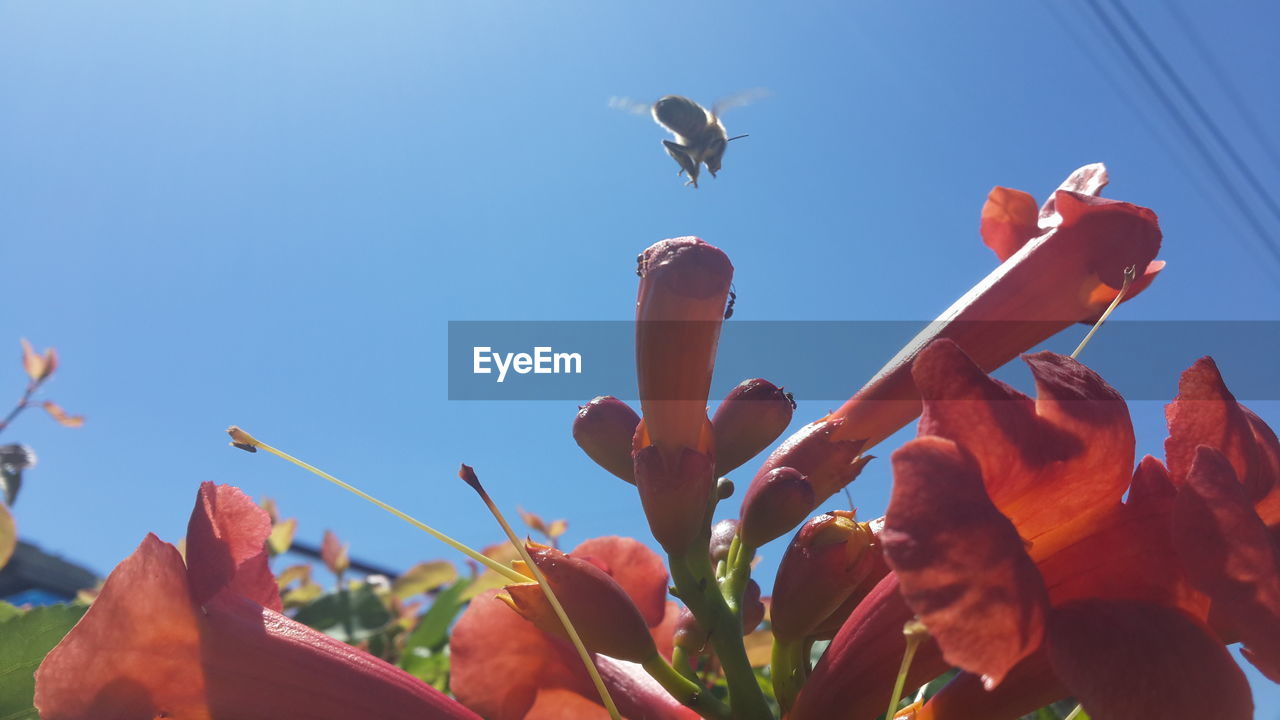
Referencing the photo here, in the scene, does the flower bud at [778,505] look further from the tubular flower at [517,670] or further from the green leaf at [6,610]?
the green leaf at [6,610]

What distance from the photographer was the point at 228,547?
1.54 metres

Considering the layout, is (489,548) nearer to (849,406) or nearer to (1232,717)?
(849,406)

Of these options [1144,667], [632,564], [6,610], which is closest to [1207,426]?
[1144,667]

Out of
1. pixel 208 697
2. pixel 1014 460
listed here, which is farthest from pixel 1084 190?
pixel 208 697

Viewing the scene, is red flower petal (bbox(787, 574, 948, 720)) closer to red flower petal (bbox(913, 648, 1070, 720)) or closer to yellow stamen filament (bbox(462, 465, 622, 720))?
red flower petal (bbox(913, 648, 1070, 720))

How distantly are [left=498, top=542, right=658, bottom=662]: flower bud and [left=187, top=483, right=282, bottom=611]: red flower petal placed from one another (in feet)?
1.75

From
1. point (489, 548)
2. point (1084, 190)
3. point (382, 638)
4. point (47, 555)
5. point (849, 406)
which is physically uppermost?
point (1084, 190)

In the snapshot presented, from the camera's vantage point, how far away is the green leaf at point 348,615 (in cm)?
364

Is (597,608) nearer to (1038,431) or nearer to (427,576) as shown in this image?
(1038,431)

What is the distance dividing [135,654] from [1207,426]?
A: 169 cm

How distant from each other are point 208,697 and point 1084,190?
7.00 ft

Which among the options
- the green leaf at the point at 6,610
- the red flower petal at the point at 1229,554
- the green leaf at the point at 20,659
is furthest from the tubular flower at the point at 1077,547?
the green leaf at the point at 6,610

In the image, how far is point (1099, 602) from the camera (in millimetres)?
1110

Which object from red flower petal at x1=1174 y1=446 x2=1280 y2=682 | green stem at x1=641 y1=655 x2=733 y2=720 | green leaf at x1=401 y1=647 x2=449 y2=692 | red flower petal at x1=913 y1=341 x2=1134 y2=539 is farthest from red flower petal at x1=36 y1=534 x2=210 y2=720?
green leaf at x1=401 y1=647 x2=449 y2=692
